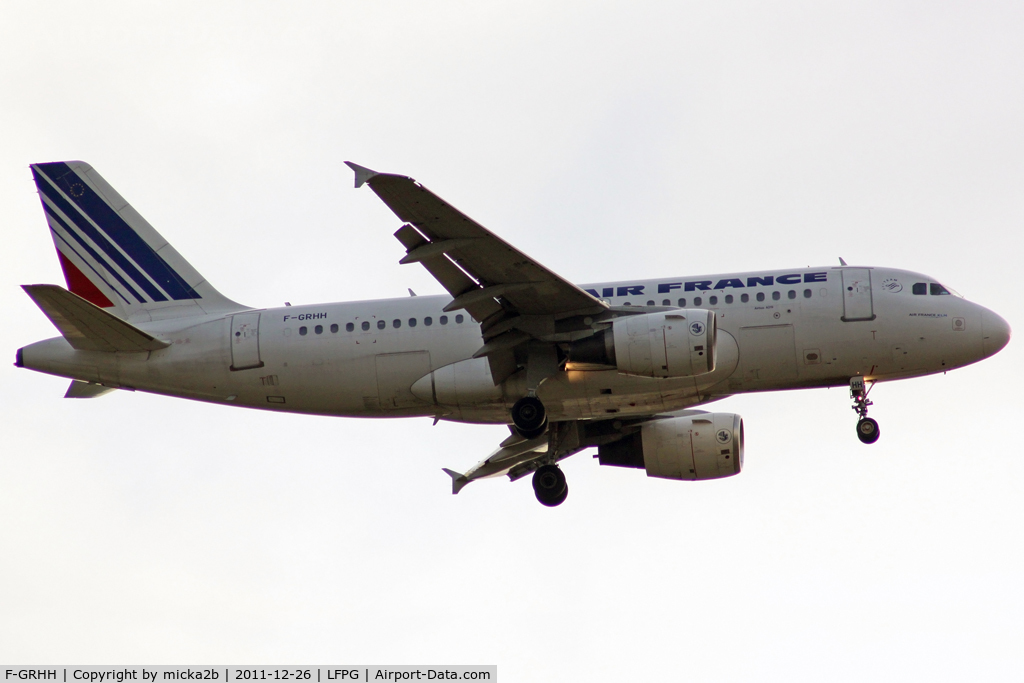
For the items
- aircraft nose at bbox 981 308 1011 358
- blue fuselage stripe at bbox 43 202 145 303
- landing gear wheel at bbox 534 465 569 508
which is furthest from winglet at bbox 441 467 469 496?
aircraft nose at bbox 981 308 1011 358

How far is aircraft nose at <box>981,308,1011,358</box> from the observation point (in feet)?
91.3

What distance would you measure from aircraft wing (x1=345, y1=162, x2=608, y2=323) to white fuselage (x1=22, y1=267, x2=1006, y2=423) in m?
1.88

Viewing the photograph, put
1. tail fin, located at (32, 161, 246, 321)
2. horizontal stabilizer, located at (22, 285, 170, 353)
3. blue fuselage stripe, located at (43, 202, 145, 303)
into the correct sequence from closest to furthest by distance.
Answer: horizontal stabilizer, located at (22, 285, 170, 353) < tail fin, located at (32, 161, 246, 321) < blue fuselage stripe, located at (43, 202, 145, 303)

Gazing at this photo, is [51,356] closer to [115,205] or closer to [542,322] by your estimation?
[115,205]

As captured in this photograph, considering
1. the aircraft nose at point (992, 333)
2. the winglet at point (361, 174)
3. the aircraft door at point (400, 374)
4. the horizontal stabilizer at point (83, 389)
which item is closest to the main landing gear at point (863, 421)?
the aircraft nose at point (992, 333)

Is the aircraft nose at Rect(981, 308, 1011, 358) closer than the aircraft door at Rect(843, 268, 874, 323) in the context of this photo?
No

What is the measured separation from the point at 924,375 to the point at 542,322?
9.58 m

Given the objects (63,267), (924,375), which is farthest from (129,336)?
(924,375)

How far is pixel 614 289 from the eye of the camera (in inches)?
1142

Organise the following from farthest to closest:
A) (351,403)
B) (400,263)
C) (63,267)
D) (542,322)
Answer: (63,267) < (351,403) < (542,322) < (400,263)

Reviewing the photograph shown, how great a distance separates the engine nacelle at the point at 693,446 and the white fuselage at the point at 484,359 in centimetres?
341

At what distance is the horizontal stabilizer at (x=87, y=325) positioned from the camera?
27422 millimetres

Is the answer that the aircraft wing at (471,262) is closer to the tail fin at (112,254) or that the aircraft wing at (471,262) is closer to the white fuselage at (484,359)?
the white fuselage at (484,359)

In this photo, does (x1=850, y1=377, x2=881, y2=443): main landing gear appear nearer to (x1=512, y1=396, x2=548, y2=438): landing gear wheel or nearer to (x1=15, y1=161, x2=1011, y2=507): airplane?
(x1=15, y1=161, x2=1011, y2=507): airplane
